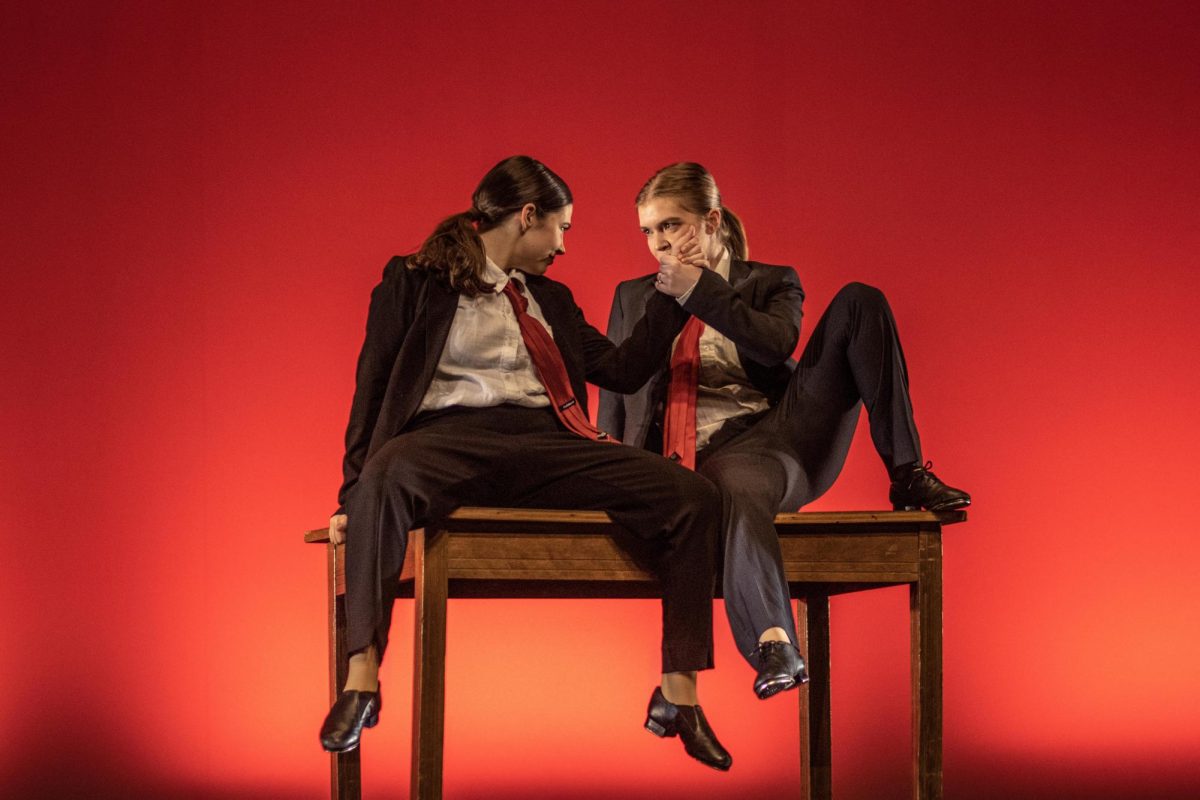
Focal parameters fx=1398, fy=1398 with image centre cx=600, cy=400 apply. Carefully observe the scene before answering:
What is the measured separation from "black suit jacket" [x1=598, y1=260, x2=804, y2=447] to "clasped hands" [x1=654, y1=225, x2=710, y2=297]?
0.06 ft

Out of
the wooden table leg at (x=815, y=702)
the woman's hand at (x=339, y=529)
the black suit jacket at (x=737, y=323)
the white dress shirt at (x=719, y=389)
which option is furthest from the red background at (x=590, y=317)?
the woman's hand at (x=339, y=529)

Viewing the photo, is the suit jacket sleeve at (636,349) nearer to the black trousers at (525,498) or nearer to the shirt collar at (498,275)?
the shirt collar at (498,275)

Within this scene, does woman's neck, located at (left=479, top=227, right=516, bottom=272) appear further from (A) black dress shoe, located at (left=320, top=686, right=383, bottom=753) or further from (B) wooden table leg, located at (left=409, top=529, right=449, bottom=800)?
(A) black dress shoe, located at (left=320, top=686, right=383, bottom=753)

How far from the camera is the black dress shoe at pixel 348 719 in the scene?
210cm

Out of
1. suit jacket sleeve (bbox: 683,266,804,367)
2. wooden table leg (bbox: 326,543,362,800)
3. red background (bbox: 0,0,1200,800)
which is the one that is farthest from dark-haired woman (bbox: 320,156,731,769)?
red background (bbox: 0,0,1200,800)

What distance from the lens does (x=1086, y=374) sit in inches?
145

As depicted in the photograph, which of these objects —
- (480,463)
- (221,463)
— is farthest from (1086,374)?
(221,463)

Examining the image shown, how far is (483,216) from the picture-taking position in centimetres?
273

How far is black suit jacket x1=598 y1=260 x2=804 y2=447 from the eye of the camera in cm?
255

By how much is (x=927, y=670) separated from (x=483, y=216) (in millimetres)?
1186

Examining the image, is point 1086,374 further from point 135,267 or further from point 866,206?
point 135,267

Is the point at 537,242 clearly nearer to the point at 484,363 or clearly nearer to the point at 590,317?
the point at 484,363

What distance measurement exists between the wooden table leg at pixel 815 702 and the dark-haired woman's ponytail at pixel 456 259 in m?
0.98

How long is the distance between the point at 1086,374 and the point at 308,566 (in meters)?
2.08
